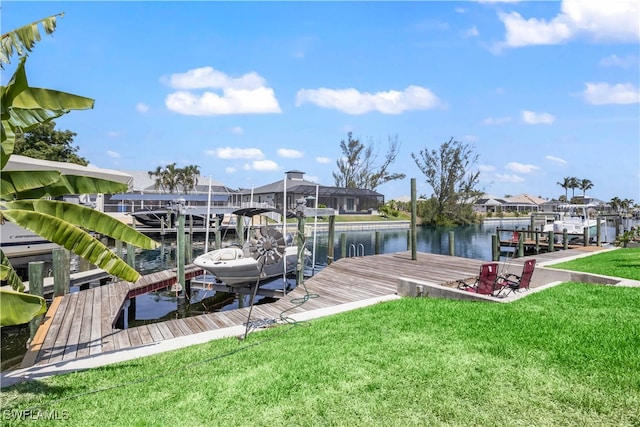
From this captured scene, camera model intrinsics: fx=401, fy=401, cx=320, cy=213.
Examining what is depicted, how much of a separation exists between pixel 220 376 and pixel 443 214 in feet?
223

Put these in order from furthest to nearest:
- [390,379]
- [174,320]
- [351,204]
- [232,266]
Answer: [351,204] → [232,266] → [174,320] → [390,379]

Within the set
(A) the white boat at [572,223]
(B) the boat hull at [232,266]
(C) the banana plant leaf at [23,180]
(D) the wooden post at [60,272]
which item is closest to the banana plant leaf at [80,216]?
(C) the banana plant leaf at [23,180]

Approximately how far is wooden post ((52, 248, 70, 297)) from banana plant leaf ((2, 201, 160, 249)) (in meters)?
7.32

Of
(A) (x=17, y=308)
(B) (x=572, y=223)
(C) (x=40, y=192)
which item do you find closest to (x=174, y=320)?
(C) (x=40, y=192)

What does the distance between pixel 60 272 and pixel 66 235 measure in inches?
323

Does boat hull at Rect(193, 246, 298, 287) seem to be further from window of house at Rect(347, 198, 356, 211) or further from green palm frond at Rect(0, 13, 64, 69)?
window of house at Rect(347, 198, 356, 211)

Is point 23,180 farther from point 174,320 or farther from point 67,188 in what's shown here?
point 174,320

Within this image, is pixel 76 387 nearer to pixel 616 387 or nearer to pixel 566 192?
pixel 616 387

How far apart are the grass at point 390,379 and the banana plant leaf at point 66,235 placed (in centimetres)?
156

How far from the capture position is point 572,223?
29922 millimetres

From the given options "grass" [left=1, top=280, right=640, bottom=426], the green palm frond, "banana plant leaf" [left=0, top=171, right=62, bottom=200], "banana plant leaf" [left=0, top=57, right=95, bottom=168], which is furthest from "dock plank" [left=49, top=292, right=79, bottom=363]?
the green palm frond

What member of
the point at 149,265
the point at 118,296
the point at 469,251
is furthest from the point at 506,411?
the point at 469,251

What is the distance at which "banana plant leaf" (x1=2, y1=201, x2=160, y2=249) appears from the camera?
445cm

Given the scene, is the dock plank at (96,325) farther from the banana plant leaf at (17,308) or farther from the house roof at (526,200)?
the house roof at (526,200)
